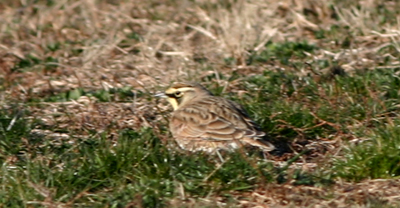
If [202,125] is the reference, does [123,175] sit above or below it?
below

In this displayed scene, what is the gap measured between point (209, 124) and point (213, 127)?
7cm

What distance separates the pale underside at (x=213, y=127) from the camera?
664cm

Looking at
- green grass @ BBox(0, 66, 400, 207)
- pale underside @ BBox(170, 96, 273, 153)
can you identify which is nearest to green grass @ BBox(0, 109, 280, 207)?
green grass @ BBox(0, 66, 400, 207)

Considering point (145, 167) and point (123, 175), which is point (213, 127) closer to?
point (145, 167)

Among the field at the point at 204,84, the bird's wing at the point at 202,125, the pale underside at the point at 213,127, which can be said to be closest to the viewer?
the field at the point at 204,84

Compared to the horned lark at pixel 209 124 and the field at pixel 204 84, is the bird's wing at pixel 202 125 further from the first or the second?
the field at pixel 204 84

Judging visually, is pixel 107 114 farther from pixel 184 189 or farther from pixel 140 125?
pixel 184 189

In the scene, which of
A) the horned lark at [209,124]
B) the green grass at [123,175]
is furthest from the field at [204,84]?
the horned lark at [209,124]

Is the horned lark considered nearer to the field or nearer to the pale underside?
the pale underside

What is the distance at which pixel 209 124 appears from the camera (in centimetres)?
694

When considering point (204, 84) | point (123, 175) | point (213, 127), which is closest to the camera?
point (123, 175)

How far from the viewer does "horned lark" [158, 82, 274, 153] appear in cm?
665

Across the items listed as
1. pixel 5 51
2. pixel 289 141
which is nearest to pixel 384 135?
pixel 289 141

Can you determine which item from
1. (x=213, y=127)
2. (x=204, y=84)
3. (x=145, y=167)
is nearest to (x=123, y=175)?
(x=145, y=167)
